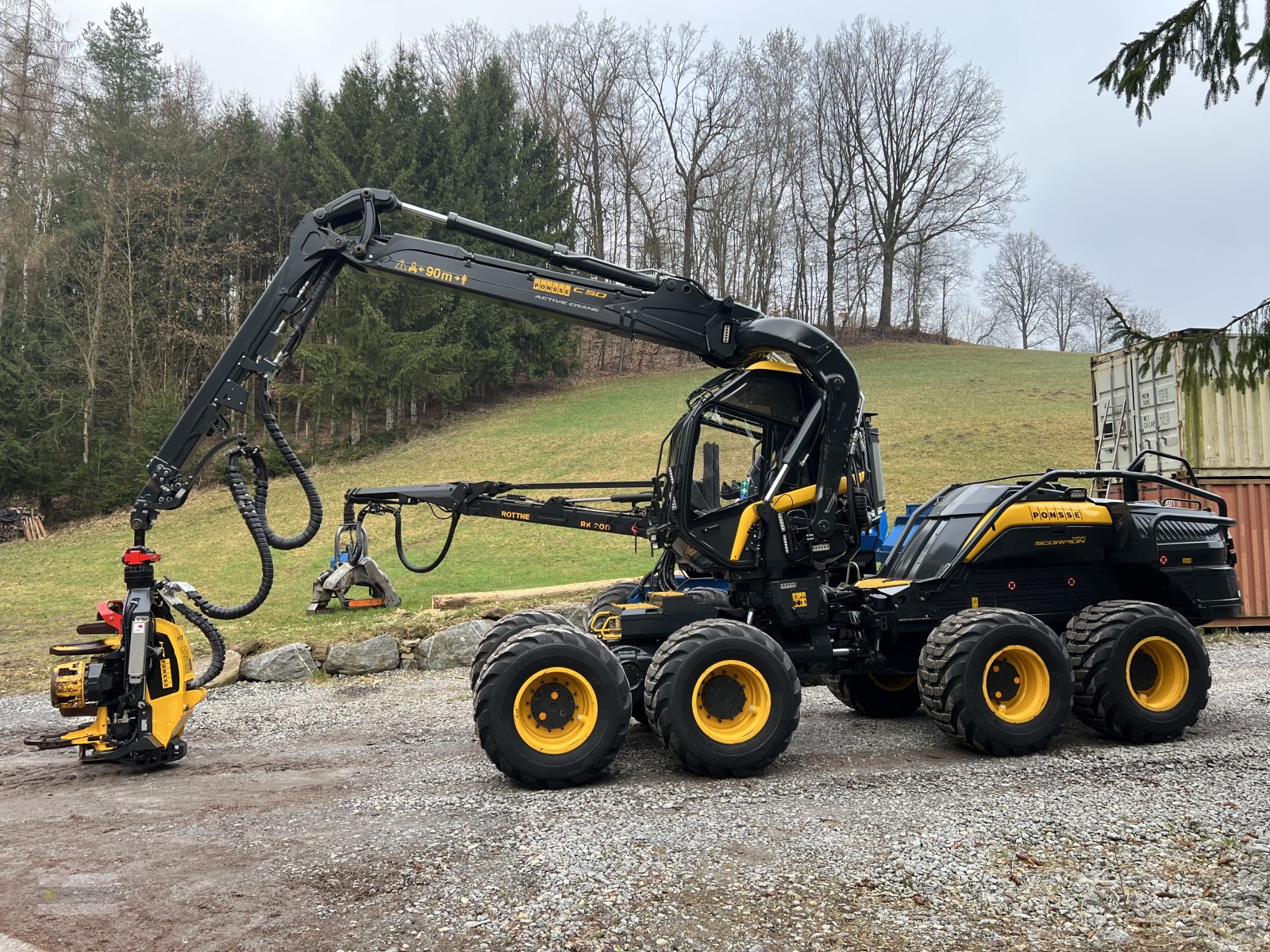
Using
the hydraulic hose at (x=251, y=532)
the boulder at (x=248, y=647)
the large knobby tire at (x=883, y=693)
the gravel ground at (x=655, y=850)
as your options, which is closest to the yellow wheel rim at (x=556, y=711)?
the gravel ground at (x=655, y=850)

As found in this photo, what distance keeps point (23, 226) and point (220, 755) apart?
27.0 m

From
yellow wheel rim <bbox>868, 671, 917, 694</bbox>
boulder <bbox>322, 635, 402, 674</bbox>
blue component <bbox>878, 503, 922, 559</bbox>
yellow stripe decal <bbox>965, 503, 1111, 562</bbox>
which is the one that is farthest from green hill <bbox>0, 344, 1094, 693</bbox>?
yellow stripe decal <bbox>965, 503, 1111, 562</bbox>

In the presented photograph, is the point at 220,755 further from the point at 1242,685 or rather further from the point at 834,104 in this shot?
the point at 834,104

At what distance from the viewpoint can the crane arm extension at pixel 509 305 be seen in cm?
628

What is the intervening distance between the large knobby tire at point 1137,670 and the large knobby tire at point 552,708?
127 inches

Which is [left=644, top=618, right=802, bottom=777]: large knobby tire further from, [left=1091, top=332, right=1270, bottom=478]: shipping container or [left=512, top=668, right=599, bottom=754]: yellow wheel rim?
[left=1091, top=332, right=1270, bottom=478]: shipping container

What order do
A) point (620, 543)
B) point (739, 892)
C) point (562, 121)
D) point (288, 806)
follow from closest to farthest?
point (739, 892)
point (288, 806)
point (620, 543)
point (562, 121)

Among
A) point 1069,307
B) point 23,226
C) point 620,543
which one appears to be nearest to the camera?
point 620,543

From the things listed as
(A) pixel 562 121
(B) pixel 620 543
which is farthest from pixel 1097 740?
(A) pixel 562 121

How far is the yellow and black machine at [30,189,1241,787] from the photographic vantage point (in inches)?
219

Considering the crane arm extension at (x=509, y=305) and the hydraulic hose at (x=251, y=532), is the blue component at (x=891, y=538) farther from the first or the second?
the hydraulic hose at (x=251, y=532)

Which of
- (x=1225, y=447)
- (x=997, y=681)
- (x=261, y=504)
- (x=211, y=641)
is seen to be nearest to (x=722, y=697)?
(x=997, y=681)

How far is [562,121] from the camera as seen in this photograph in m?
45.6

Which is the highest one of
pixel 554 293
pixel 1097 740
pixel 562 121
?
pixel 562 121
